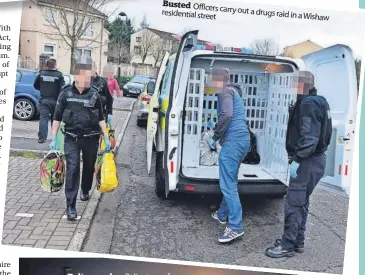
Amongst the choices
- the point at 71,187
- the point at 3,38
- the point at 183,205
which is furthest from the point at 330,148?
the point at 3,38

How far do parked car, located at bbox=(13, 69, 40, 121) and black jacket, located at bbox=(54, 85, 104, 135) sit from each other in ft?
1.26

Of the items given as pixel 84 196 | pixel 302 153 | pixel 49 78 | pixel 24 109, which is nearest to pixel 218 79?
pixel 302 153

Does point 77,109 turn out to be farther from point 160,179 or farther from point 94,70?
point 160,179

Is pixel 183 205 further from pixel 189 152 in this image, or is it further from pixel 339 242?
pixel 339 242

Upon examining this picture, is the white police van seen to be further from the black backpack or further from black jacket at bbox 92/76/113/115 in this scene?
black jacket at bbox 92/76/113/115

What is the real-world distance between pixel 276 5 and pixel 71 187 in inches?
83.5

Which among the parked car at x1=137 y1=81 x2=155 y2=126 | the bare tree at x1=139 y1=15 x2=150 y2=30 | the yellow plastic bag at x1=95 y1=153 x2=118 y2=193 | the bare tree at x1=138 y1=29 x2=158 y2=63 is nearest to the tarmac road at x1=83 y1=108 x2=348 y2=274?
the parked car at x1=137 y1=81 x2=155 y2=126

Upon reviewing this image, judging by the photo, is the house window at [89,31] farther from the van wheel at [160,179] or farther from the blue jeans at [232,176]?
the blue jeans at [232,176]

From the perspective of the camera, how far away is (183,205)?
401 centimetres

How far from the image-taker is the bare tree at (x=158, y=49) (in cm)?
365

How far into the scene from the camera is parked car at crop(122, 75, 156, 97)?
12.7 feet

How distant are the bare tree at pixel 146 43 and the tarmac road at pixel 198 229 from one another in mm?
700

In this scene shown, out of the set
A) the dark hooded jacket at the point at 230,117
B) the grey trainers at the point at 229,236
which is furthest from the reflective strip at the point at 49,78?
the grey trainers at the point at 229,236

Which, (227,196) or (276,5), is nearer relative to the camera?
(276,5)
